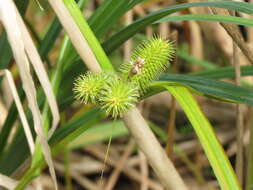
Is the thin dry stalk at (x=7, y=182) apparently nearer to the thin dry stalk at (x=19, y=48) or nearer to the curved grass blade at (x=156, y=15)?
the thin dry stalk at (x=19, y=48)

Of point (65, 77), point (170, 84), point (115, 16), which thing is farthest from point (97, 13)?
point (170, 84)

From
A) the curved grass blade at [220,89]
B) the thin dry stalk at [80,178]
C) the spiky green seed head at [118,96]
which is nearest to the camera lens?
the spiky green seed head at [118,96]

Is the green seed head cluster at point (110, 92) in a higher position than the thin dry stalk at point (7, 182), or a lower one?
higher

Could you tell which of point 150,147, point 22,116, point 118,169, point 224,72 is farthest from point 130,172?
point 150,147

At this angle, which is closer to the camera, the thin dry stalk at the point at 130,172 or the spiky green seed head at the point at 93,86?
the spiky green seed head at the point at 93,86

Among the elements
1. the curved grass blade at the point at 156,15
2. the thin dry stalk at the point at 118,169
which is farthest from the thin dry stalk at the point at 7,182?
the thin dry stalk at the point at 118,169

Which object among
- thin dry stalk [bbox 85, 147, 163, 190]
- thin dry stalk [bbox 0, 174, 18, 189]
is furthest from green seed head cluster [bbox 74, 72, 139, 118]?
thin dry stalk [bbox 85, 147, 163, 190]

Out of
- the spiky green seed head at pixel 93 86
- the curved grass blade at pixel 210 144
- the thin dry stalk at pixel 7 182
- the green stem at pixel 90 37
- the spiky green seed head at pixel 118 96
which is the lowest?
the curved grass blade at pixel 210 144

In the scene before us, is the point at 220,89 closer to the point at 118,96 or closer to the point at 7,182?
the point at 118,96
